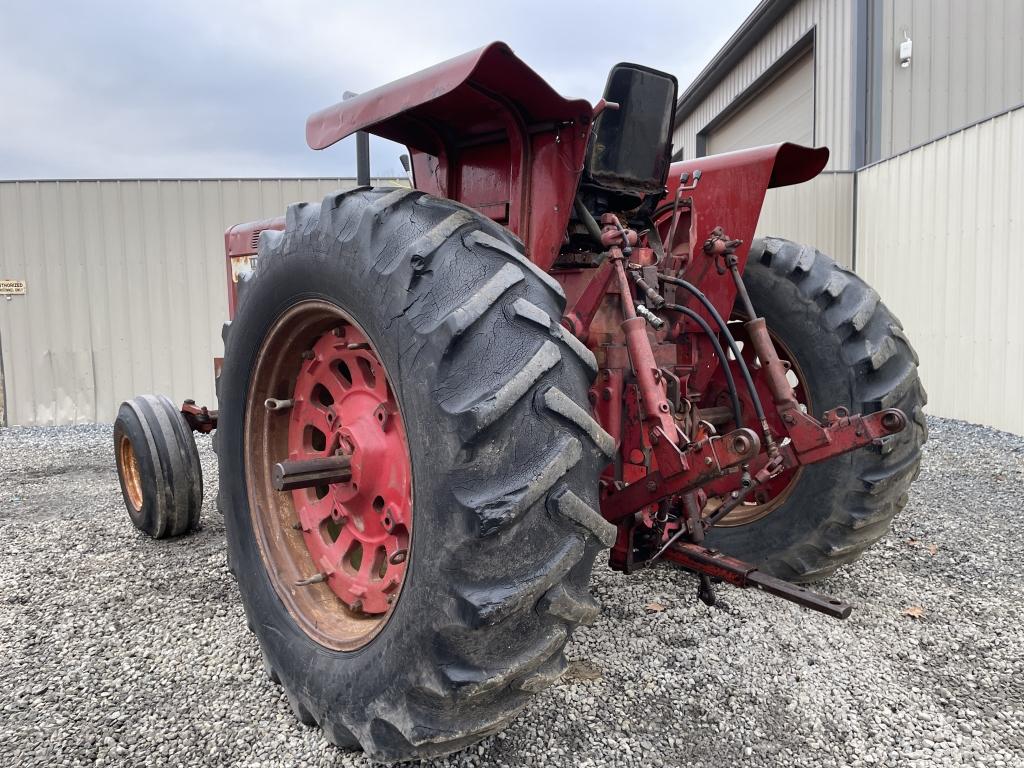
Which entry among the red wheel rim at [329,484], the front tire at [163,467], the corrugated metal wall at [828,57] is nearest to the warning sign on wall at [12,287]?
the front tire at [163,467]

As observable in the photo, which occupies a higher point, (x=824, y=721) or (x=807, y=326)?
(x=807, y=326)

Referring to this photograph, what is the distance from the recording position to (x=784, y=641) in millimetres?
2400

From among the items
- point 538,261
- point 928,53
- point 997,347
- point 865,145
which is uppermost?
point 928,53

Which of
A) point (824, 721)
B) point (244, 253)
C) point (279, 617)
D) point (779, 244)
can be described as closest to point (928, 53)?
point (779, 244)

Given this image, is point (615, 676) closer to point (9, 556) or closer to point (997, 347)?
point (9, 556)

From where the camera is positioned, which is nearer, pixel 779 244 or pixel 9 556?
pixel 779 244

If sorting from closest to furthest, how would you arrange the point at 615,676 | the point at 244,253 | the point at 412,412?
the point at 412,412, the point at 615,676, the point at 244,253

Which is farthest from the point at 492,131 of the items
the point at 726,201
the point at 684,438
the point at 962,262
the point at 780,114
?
the point at 780,114

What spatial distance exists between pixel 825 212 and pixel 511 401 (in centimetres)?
813

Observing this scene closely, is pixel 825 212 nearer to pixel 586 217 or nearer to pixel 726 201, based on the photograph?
pixel 726 201

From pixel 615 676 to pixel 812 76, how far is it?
35.6 ft

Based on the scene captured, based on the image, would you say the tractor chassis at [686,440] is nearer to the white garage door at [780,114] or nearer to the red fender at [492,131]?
the red fender at [492,131]

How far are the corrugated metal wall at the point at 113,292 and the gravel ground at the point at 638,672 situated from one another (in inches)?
193

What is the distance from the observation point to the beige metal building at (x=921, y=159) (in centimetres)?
622
